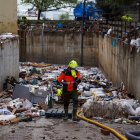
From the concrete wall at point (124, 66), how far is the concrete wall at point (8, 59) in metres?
4.75

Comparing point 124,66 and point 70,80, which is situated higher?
point 70,80

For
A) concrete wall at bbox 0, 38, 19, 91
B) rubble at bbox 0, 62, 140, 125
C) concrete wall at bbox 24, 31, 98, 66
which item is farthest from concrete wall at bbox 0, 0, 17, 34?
concrete wall at bbox 24, 31, 98, 66

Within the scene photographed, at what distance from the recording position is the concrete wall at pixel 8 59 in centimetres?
1819

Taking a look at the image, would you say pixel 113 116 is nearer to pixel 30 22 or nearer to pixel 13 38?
pixel 13 38

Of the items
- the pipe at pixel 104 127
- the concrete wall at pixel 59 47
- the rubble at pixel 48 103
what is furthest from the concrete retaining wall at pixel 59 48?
the pipe at pixel 104 127

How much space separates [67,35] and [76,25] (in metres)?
2.02

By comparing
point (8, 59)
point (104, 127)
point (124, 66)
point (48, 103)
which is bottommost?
point (48, 103)

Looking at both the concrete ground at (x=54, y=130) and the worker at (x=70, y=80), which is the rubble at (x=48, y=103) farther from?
the worker at (x=70, y=80)

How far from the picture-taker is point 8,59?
1930 cm

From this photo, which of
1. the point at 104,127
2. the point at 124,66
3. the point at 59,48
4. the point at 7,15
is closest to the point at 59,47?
the point at 59,48

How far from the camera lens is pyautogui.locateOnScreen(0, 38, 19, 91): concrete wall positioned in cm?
1819

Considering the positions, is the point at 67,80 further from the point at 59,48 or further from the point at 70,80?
the point at 59,48

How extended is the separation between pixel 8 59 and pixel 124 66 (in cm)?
494

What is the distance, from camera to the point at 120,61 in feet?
66.4
